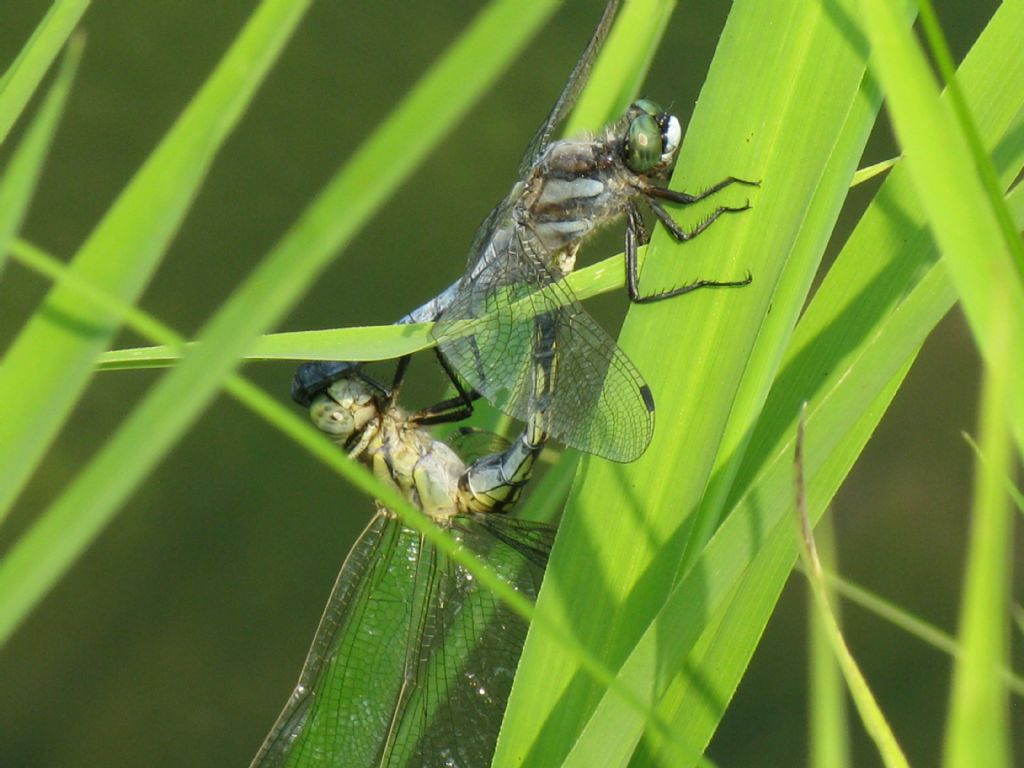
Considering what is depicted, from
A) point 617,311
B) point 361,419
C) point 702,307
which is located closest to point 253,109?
point 617,311

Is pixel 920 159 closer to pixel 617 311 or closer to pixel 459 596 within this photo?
pixel 459 596

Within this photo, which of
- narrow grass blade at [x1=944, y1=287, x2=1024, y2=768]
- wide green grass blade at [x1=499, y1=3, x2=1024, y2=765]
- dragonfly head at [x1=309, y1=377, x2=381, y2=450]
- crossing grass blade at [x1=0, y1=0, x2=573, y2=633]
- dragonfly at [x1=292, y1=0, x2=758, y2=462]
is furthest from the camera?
dragonfly head at [x1=309, y1=377, x2=381, y2=450]

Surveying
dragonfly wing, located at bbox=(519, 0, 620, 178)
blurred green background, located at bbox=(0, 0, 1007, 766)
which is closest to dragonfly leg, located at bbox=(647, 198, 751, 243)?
dragonfly wing, located at bbox=(519, 0, 620, 178)

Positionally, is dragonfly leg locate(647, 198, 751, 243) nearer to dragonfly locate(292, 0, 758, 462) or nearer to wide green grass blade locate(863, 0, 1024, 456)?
dragonfly locate(292, 0, 758, 462)

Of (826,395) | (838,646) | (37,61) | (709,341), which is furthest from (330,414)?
(838,646)

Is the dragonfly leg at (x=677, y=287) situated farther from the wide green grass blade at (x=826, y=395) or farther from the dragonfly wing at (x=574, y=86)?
the dragonfly wing at (x=574, y=86)
